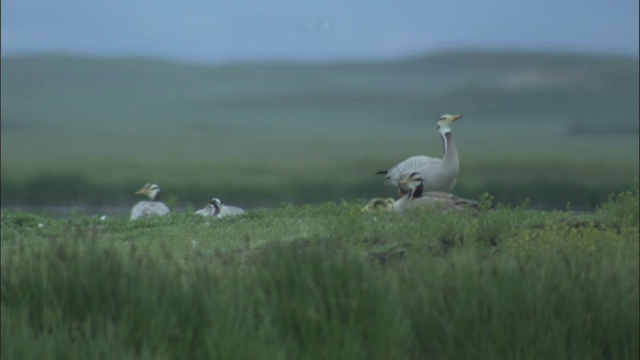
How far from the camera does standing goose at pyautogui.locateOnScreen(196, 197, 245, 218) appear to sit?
13086 mm

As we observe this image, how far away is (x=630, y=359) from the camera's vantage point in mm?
6613

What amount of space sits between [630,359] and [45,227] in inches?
291

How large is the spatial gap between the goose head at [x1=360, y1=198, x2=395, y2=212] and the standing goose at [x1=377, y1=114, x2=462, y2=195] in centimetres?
77

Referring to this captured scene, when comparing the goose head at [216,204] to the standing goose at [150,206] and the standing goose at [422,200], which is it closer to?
the standing goose at [150,206]

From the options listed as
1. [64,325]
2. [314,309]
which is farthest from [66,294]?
[314,309]

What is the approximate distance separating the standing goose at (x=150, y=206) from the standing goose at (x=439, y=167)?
2927 mm

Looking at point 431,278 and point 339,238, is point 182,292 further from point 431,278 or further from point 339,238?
point 339,238

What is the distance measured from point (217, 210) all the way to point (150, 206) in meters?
1.26

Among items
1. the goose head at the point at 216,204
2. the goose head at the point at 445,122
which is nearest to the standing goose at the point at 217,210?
the goose head at the point at 216,204

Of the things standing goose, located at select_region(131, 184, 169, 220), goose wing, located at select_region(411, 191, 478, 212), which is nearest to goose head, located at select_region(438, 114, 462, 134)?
goose wing, located at select_region(411, 191, 478, 212)

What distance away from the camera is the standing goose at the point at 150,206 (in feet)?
45.2

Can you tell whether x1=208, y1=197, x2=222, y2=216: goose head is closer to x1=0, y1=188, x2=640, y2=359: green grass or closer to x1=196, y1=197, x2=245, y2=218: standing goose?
x1=196, y1=197, x2=245, y2=218: standing goose

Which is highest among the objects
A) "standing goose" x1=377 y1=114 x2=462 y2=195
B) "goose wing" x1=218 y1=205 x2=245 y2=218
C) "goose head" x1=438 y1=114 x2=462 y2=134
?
"goose head" x1=438 y1=114 x2=462 y2=134

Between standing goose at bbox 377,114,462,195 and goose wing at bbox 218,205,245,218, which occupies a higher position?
standing goose at bbox 377,114,462,195
